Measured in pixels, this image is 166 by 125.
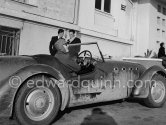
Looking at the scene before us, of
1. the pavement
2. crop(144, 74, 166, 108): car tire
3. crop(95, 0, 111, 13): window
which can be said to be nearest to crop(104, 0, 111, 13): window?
crop(95, 0, 111, 13): window

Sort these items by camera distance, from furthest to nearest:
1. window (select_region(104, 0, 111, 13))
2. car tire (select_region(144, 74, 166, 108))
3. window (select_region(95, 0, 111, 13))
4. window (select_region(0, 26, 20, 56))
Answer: window (select_region(104, 0, 111, 13))
window (select_region(95, 0, 111, 13))
window (select_region(0, 26, 20, 56))
car tire (select_region(144, 74, 166, 108))

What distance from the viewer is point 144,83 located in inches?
178

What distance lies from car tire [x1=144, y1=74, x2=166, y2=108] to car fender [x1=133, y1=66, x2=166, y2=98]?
123 millimetres

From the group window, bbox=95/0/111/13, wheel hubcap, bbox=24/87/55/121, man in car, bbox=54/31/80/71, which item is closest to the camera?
wheel hubcap, bbox=24/87/55/121

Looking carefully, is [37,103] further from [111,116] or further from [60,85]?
[111,116]

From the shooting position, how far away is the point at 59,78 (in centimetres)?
335

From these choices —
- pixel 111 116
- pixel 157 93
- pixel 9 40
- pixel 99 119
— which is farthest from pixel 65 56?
pixel 9 40

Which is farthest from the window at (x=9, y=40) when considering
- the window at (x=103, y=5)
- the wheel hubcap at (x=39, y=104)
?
the window at (x=103, y=5)

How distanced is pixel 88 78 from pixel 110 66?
0.73 m

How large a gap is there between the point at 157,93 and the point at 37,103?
2.80 metres

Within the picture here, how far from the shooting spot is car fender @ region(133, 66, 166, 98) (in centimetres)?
442

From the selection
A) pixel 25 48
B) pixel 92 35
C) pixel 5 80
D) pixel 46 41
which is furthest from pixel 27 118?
pixel 92 35

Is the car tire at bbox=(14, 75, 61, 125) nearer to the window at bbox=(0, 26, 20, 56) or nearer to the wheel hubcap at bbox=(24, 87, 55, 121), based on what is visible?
the wheel hubcap at bbox=(24, 87, 55, 121)

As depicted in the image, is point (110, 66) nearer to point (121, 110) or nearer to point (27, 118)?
point (121, 110)
